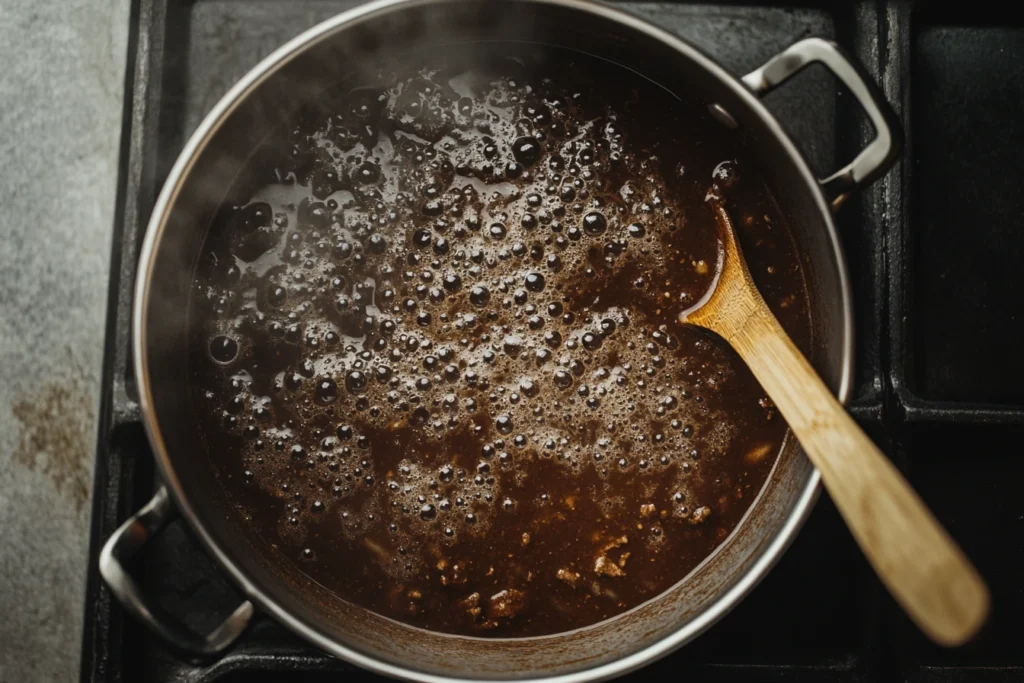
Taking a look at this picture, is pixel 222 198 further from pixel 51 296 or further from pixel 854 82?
pixel 854 82

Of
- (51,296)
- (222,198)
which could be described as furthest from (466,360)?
(51,296)

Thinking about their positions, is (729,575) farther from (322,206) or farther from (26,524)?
(26,524)

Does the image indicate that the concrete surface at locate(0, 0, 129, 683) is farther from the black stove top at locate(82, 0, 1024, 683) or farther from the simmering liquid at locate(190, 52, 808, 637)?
the simmering liquid at locate(190, 52, 808, 637)

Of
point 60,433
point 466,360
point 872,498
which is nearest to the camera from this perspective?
point 872,498

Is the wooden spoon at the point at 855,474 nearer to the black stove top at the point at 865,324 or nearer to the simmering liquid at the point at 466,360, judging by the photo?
the simmering liquid at the point at 466,360

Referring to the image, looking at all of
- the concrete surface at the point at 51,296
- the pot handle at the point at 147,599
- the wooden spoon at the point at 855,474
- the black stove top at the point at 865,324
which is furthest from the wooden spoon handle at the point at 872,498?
Answer: the concrete surface at the point at 51,296

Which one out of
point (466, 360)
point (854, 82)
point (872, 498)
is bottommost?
point (872, 498)

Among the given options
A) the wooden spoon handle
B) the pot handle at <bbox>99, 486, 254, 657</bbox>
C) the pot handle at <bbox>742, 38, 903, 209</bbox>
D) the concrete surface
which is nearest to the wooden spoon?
the wooden spoon handle
